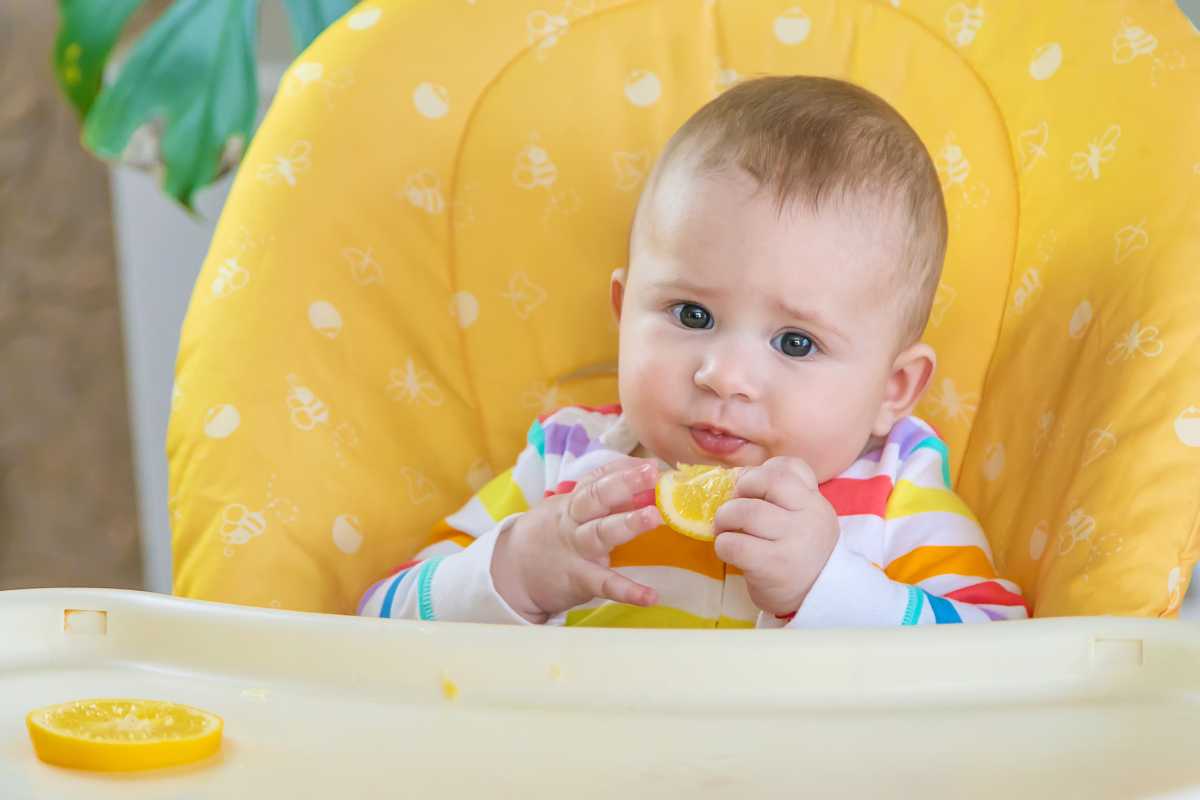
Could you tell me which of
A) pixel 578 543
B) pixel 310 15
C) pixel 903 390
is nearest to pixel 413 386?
pixel 578 543

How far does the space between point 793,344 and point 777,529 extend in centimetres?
19

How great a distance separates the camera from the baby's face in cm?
106

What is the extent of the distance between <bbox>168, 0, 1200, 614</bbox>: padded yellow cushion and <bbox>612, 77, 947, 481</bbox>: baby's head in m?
0.14

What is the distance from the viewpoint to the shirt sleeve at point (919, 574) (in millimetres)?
984

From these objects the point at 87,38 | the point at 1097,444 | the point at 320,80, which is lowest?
the point at 1097,444

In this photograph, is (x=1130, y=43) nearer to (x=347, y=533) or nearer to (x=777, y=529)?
(x=777, y=529)

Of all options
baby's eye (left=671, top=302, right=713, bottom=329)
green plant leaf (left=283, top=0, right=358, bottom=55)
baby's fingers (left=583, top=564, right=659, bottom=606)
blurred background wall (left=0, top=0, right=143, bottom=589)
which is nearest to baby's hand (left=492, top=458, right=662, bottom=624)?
baby's fingers (left=583, top=564, right=659, bottom=606)

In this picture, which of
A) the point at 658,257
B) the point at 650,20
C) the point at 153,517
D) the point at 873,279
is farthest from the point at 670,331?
the point at 153,517

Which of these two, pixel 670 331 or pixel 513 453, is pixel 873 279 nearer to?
pixel 670 331

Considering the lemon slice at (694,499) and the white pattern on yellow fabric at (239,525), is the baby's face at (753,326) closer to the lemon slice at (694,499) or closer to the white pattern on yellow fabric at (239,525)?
the lemon slice at (694,499)

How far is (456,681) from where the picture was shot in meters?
0.75

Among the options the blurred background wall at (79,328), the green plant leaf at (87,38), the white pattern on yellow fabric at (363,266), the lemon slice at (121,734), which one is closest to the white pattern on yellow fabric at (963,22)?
the white pattern on yellow fabric at (363,266)

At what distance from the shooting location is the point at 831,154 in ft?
3.54

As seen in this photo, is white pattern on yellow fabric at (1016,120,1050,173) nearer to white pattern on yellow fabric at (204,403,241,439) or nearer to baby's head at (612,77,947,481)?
baby's head at (612,77,947,481)
